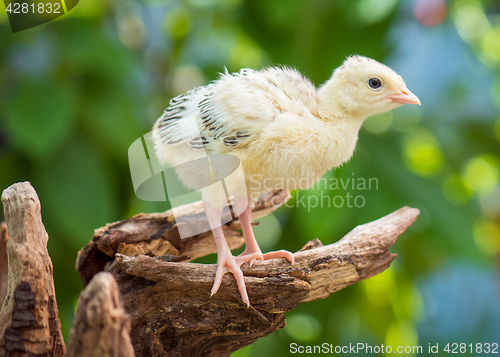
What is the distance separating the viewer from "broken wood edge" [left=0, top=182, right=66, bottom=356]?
865 millimetres

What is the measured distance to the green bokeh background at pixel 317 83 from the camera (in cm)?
186

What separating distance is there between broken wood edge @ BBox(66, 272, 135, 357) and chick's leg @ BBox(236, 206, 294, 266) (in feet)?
1.58

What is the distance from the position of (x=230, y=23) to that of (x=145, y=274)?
1.62 meters

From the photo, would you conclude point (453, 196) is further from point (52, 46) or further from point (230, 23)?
point (52, 46)

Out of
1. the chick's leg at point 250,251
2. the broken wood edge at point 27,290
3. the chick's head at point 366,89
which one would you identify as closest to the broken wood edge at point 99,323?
the broken wood edge at point 27,290

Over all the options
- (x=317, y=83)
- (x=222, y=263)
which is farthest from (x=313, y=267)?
(x=317, y=83)

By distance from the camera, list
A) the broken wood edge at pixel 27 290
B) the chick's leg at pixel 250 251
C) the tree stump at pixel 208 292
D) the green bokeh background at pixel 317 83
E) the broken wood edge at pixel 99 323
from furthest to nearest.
→ the green bokeh background at pixel 317 83 < the chick's leg at pixel 250 251 < the tree stump at pixel 208 292 < the broken wood edge at pixel 27 290 < the broken wood edge at pixel 99 323

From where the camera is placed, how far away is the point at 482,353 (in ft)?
7.70

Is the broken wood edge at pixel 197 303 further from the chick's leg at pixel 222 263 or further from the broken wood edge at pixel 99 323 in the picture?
the broken wood edge at pixel 99 323

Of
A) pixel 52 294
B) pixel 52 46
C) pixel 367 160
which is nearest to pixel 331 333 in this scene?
pixel 367 160

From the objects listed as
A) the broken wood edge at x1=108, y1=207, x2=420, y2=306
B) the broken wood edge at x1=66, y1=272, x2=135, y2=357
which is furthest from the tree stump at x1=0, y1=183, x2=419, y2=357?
the broken wood edge at x1=66, y1=272, x2=135, y2=357

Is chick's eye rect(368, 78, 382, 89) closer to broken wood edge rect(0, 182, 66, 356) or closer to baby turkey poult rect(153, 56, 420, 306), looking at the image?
baby turkey poult rect(153, 56, 420, 306)

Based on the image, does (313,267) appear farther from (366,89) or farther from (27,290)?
(27,290)

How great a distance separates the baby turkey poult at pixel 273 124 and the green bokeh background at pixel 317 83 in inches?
28.0
